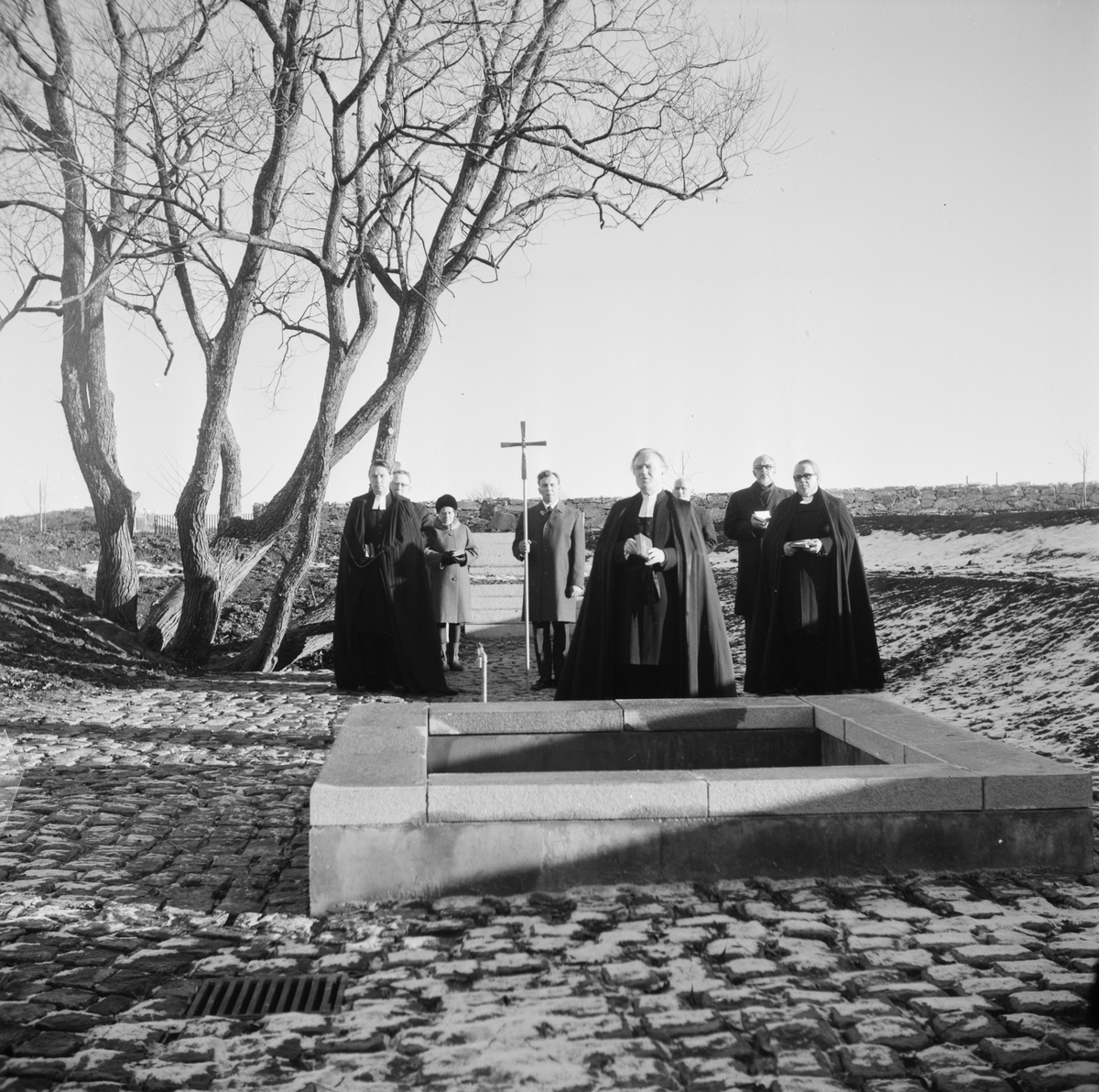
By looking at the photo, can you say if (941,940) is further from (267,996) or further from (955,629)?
(955,629)

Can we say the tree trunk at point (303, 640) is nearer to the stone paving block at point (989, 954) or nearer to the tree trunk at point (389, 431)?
the tree trunk at point (389, 431)

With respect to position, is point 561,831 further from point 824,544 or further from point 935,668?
point 935,668

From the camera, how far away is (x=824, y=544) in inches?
382

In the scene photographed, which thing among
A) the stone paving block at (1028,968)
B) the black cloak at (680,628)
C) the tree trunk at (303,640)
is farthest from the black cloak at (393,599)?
the stone paving block at (1028,968)

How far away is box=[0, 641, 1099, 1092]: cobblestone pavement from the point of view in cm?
326

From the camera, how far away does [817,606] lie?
9.78m

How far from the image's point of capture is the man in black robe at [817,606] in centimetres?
976

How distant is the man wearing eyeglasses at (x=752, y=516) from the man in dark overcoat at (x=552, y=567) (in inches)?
57.5

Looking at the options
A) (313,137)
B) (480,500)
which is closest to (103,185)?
(313,137)

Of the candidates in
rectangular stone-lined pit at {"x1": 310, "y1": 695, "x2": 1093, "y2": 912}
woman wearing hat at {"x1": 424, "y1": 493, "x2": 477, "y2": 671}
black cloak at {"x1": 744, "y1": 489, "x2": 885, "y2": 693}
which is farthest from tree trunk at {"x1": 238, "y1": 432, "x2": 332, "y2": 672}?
rectangular stone-lined pit at {"x1": 310, "y1": 695, "x2": 1093, "y2": 912}

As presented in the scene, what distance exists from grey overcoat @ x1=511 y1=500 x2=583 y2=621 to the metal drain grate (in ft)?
23.9

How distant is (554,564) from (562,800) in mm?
6408

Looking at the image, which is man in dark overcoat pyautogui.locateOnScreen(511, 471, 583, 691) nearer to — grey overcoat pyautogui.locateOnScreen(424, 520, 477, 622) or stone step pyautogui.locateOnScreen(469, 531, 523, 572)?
grey overcoat pyautogui.locateOnScreen(424, 520, 477, 622)

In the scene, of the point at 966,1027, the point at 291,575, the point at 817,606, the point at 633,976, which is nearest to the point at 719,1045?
the point at 633,976
